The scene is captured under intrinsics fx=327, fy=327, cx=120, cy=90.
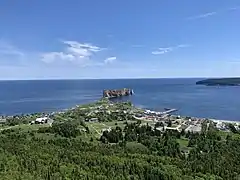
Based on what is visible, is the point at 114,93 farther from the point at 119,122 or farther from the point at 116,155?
the point at 116,155

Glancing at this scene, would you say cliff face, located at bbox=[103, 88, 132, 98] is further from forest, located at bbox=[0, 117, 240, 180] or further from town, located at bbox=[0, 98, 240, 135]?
forest, located at bbox=[0, 117, 240, 180]

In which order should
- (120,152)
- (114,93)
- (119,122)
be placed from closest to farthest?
(120,152)
(119,122)
(114,93)

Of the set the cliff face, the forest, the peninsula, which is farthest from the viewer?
the cliff face

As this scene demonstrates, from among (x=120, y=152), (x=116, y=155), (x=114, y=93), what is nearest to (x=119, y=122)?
(x=120, y=152)

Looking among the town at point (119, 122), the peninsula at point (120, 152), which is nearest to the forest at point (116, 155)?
the peninsula at point (120, 152)

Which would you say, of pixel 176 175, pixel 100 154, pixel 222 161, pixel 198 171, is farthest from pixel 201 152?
pixel 100 154

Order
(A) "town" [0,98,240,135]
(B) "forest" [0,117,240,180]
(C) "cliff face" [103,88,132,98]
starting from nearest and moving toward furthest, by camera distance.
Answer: (B) "forest" [0,117,240,180], (A) "town" [0,98,240,135], (C) "cliff face" [103,88,132,98]

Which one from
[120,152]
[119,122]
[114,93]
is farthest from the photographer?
[114,93]

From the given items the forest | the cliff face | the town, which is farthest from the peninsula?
the cliff face
